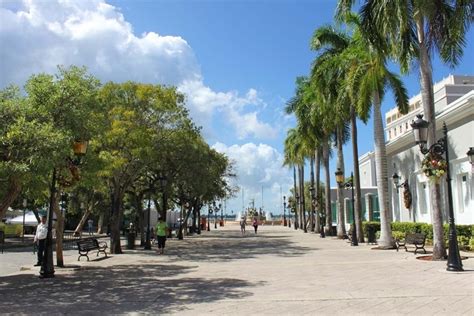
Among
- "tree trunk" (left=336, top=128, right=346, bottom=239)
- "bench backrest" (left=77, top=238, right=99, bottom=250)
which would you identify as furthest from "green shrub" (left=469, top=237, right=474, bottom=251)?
"bench backrest" (left=77, top=238, right=99, bottom=250)

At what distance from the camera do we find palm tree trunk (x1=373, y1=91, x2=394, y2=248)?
23.4m

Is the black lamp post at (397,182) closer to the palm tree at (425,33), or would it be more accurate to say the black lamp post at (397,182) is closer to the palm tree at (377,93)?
the palm tree at (377,93)

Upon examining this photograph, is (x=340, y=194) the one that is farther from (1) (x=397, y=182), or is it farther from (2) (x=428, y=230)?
→ (2) (x=428, y=230)

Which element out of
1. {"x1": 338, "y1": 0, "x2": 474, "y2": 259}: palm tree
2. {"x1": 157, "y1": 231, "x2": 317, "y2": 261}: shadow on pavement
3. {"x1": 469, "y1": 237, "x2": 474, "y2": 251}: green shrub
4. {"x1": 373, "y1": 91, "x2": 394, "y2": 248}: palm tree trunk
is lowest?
{"x1": 157, "y1": 231, "x2": 317, "y2": 261}: shadow on pavement

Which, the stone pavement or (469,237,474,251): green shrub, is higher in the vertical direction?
(469,237,474,251): green shrub

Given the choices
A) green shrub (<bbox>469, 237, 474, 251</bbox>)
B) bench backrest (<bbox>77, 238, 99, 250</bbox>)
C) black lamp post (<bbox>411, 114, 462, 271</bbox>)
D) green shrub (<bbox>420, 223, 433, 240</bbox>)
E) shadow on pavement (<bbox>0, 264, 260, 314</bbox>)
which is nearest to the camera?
shadow on pavement (<bbox>0, 264, 260, 314</bbox>)

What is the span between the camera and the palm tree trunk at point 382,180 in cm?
2344

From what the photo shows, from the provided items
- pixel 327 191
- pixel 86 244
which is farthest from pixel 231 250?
pixel 327 191

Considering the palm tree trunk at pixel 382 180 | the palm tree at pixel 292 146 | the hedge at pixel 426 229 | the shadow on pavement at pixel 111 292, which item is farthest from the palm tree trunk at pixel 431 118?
the palm tree at pixel 292 146

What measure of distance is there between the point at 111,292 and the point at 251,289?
3369 millimetres

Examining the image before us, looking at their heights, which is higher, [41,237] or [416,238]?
[41,237]

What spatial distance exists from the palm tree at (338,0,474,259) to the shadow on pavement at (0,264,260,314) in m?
8.92

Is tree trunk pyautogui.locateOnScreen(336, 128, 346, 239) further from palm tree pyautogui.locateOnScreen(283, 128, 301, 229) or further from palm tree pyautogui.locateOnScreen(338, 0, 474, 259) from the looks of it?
palm tree pyautogui.locateOnScreen(338, 0, 474, 259)

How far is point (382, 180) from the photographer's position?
24.0 m
